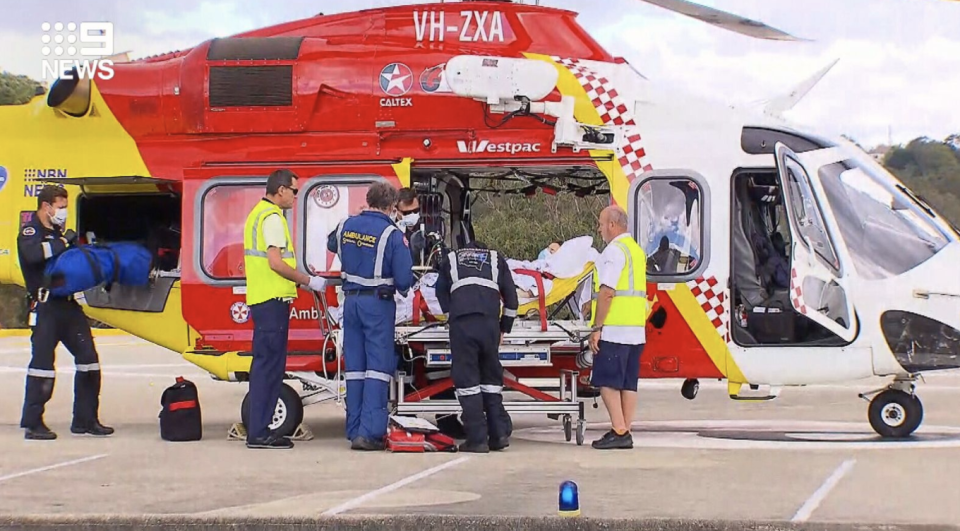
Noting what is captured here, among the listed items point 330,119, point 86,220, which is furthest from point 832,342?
point 86,220

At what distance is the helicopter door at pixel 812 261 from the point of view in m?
9.80

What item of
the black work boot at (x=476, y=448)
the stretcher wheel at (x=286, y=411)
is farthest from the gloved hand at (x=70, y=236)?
the black work boot at (x=476, y=448)

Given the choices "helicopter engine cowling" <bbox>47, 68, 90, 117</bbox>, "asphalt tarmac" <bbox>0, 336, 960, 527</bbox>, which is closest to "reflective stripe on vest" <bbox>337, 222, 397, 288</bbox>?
"asphalt tarmac" <bbox>0, 336, 960, 527</bbox>

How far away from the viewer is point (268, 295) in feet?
30.5

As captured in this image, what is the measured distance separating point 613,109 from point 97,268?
4226 mm

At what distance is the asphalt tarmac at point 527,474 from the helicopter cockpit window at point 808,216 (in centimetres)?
144

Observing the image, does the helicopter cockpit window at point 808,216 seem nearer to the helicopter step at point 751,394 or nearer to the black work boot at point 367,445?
the helicopter step at point 751,394

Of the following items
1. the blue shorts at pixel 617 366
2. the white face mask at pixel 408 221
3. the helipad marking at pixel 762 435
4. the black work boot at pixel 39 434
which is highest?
the white face mask at pixel 408 221

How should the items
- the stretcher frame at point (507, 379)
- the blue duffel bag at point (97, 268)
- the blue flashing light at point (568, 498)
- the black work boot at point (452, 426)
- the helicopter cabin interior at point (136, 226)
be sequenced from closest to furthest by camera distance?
the blue flashing light at point (568, 498), the stretcher frame at point (507, 379), the blue duffel bag at point (97, 268), the black work boot at point (452, 426), the helicopter cabin interior at point (136, 226)

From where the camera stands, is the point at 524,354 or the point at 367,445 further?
the point at 524,354

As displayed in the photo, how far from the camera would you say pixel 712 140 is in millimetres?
10008

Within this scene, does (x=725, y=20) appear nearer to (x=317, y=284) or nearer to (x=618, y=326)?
(x=618, y=326)

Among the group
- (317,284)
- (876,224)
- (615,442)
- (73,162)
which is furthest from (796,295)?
(73,162)

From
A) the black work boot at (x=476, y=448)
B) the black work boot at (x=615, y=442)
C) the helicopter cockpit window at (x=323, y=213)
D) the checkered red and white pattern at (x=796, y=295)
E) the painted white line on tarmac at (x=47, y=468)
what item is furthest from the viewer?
the helicopter cockpit window at (x=323, y=213)
